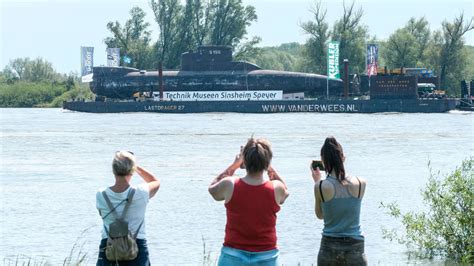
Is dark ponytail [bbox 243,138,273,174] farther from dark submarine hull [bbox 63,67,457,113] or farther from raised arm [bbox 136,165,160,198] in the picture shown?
dark submarine hull [bbox 63,67,457,113]

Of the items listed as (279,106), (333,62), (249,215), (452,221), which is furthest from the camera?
(279,106)

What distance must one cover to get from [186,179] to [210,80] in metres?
72.4

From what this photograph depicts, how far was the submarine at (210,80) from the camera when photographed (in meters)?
105

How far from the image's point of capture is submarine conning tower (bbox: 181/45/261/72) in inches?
4161

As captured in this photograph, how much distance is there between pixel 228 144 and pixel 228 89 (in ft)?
184

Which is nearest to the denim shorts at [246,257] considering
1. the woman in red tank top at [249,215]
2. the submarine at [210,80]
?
the woman in red tank top at [249,215]

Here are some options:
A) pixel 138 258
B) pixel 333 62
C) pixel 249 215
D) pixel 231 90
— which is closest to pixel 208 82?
pixel 231 90

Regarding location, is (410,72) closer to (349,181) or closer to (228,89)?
(228,89)

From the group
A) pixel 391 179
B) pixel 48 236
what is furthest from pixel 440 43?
pixel 48 236

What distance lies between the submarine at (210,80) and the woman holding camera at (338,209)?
309 ft

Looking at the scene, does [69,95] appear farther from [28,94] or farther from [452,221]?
[452,221]

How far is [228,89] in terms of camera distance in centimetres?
10500

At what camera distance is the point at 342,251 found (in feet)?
32.0

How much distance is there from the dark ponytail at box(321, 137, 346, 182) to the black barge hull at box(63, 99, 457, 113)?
87690 millimetres
